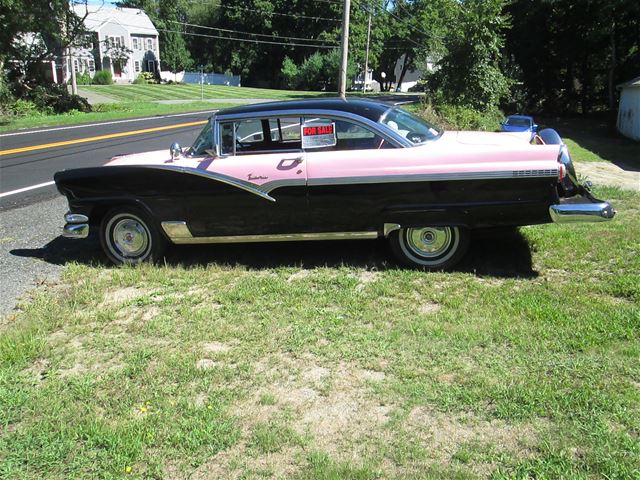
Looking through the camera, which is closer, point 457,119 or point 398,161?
point 398,161

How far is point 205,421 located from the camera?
309 centimetres

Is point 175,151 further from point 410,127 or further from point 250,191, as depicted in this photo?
point 410,127

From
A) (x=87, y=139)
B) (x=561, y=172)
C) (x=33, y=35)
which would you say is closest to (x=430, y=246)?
(x=561, y=172)

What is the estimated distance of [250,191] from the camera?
206 inches

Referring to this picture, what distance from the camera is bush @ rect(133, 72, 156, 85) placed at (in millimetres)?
63156

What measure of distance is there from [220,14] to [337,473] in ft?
266

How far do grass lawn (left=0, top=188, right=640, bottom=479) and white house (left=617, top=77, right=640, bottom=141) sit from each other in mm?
21667

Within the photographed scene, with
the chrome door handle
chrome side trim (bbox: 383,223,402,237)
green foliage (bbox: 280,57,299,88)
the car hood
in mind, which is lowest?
chrome side trim (bbox: 383,223,402,237)

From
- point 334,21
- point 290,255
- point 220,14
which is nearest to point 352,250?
point 290,255

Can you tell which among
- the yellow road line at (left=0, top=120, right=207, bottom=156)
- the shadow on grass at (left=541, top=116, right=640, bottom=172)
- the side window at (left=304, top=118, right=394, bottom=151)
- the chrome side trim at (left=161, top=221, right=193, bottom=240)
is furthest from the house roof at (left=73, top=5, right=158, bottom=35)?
the side window at (left=304, top=118, right=394, bottom=151)

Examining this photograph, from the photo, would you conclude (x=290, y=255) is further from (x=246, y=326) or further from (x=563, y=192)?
(x=563, y=192)

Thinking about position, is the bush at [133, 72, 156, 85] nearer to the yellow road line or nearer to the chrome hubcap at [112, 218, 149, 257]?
the yellow road line

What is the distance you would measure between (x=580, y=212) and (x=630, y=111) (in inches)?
943

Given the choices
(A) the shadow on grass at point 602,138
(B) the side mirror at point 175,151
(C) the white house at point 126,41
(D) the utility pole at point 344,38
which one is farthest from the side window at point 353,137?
(C) the white house at point 126,41
